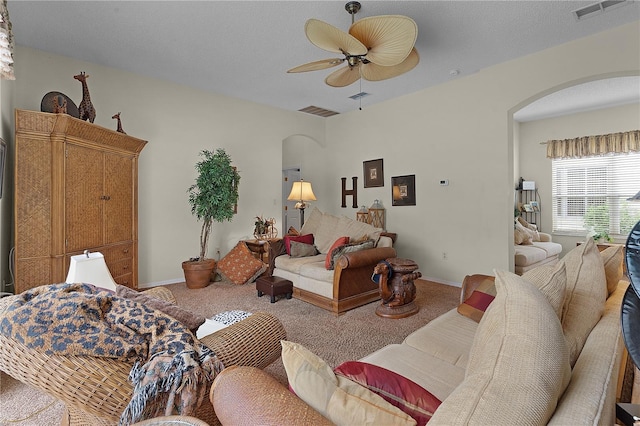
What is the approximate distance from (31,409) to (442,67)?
4947mm

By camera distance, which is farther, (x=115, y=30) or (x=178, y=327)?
(x=115, y=30)

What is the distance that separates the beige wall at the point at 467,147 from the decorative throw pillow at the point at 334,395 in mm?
4017

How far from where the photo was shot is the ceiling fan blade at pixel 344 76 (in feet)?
9.84

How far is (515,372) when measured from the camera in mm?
663

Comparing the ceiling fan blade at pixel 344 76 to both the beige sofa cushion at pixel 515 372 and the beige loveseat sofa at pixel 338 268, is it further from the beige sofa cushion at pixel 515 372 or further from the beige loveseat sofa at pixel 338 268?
the beige sofa cushion at pixel 515 372

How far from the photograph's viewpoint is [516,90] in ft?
12.8

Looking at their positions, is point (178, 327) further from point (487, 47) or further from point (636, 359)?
point (487, 47)

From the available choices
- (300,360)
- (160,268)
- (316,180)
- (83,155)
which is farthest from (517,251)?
(83,155)

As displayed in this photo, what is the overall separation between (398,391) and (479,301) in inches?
54.8

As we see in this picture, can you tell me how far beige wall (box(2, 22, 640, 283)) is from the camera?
3623 millimetres

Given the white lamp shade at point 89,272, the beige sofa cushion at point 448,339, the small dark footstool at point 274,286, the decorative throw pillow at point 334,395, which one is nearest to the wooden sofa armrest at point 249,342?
the decorative throw pillow at point 334,395

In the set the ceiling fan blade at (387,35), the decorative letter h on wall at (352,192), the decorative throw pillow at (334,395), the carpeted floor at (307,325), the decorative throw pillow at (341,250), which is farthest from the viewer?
the decorative letter h on wall at (352,192)

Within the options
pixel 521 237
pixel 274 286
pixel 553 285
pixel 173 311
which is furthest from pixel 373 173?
pixel 173 311

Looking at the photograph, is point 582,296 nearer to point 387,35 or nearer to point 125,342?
point 125,342
